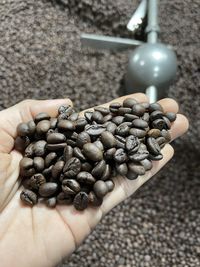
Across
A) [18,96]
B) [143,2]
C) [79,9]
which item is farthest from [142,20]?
[18,96]

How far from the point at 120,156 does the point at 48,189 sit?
234mm

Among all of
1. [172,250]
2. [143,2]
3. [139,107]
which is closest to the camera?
[139,107]

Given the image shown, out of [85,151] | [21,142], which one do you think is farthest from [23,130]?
[85,151]

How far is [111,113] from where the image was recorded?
4.65 ft

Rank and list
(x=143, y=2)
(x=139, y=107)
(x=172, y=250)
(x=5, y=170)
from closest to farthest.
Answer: (x=5, y=170) → (x=139, y=107) → (x=172, y=250) → (x=143, y=2)

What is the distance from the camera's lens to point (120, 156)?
4.06ft

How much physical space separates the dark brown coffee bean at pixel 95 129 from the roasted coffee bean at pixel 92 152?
0.24 ft

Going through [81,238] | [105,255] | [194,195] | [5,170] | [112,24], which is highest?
[112,24]

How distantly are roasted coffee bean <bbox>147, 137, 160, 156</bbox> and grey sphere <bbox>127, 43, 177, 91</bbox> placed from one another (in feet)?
1.90

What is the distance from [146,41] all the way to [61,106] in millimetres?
798

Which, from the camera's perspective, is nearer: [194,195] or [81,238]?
[81,238]

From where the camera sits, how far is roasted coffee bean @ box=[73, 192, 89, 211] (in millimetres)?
1207

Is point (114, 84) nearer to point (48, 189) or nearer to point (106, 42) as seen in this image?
point (106, 42)

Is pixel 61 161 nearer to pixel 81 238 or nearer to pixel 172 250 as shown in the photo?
pixel 81 238
